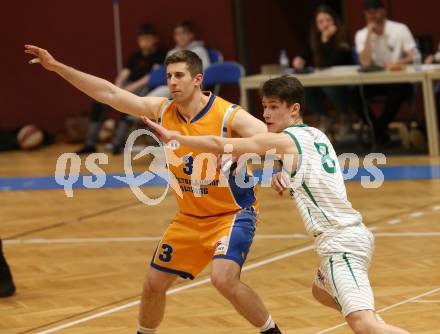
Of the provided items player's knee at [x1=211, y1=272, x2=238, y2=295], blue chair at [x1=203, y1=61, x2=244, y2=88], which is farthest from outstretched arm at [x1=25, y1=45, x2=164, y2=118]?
blue chair at [x1=203, y1=61, x2=244, y2=88]

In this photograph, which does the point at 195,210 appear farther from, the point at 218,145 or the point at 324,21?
the point at 324,21

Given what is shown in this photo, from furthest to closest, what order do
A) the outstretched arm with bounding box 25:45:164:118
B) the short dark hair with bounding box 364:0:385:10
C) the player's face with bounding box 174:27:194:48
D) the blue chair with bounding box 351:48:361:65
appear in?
1. the player's face with bounding box 174:27:194:48
2. the blue chair with bounding box 351:48:361:65
3. the short dark hair with bounding box 364:0:385:10
4. the outstretched arm with bounding box 25:45:164:118

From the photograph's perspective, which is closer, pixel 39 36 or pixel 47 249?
pixel 47 249

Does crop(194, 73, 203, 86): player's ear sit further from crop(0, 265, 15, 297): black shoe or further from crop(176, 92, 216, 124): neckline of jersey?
crop(0, 265, 15, 297): black shoe

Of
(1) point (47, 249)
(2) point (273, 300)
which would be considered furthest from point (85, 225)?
(2) point (273, 300)

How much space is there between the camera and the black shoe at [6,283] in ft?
25.9

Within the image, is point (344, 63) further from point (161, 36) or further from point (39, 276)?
point (39, 276)

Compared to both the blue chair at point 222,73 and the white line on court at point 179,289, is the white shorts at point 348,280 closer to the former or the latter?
the white line on court at point 179,289

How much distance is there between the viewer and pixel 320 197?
5359mm

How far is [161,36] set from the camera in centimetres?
1673

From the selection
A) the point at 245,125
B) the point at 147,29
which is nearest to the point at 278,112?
the point at 245,125

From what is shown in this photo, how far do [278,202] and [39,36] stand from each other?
7647 mm

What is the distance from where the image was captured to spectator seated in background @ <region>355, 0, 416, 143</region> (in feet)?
43.3

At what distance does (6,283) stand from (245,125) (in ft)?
8.89
